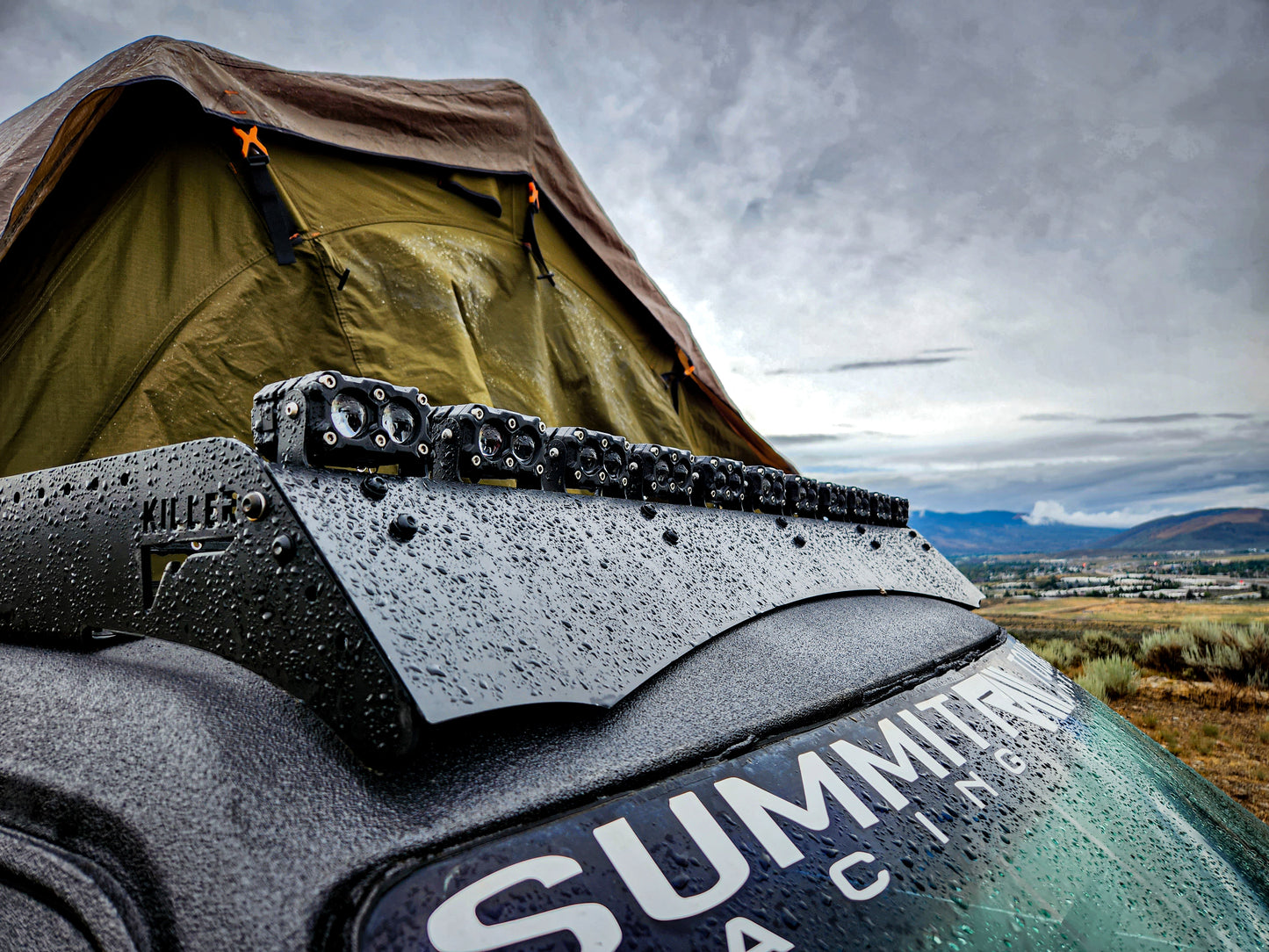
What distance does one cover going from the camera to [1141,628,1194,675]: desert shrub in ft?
25.7

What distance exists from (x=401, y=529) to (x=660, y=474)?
2.79ft

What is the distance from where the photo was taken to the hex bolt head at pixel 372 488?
1001 millimetres

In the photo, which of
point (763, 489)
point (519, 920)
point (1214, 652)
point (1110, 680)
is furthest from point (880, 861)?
point (1214, 652)

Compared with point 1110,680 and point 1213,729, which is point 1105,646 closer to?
point 1110,680

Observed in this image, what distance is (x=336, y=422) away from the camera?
1.00m

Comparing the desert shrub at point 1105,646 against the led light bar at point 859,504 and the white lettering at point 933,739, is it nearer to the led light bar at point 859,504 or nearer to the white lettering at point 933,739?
the led light bar at point 859,504

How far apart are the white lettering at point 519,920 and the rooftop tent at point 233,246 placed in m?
2.99

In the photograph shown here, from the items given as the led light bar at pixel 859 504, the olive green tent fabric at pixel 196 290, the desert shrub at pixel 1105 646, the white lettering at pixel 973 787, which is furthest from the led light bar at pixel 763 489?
the desert shrub at pixel 1105 646

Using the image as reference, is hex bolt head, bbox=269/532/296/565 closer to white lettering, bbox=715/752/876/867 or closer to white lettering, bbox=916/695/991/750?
white lettering, bbox=715/752/876/867

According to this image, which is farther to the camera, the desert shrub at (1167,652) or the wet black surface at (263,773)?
the desert shrub at (1167,652)

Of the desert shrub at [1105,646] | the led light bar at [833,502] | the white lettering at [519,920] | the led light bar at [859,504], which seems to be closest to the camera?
the white lettering at [519,920]

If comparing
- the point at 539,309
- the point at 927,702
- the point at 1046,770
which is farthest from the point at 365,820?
the point at 539,309

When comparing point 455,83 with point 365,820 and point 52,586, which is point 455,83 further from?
point 365,820

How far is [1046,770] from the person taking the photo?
1331mm
